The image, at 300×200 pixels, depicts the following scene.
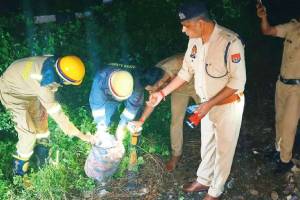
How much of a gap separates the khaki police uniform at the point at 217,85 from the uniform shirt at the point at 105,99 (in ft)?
1.92

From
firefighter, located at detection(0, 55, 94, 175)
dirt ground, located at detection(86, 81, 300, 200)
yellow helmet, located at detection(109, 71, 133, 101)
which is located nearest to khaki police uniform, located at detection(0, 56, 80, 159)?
firefighter, located at detection(0, 55, 94, 175)

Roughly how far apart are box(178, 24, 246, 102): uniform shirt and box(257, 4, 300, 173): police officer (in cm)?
124

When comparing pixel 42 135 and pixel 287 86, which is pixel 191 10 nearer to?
pixel 287 86

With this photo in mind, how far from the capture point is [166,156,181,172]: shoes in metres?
5.54

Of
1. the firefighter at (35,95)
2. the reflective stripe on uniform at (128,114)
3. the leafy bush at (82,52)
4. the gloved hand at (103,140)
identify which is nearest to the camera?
the firefighter at (35,95)

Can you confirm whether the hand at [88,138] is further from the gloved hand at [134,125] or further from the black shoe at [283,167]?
the black shoe at [283,167]

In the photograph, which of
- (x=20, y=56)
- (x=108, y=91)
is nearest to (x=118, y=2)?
(x=20, y=56)

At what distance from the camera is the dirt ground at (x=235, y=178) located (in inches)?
202

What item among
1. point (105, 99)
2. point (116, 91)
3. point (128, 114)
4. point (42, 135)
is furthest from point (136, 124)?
point (42, 135)

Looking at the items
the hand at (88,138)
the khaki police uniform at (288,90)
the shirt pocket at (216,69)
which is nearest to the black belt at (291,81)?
the khaki police uniform at (288,90)

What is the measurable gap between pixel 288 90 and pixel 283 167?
1146 millimetres

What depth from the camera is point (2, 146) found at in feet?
17.0

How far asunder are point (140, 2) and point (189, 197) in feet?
10.8

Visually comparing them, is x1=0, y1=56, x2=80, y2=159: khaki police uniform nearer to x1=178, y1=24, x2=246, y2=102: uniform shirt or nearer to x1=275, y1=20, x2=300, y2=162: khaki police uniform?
x1=178, y1=24, x2=246, y2=102: uniform shirt
